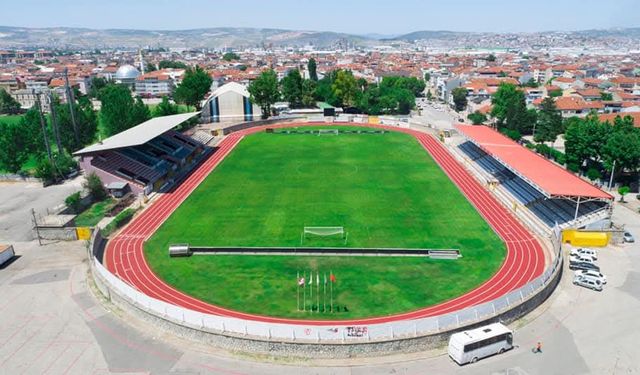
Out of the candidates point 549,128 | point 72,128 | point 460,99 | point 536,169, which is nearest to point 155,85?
point 72,128

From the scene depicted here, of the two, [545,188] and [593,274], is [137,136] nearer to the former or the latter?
[545,188]

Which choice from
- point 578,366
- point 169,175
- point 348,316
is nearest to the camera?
point 578,366

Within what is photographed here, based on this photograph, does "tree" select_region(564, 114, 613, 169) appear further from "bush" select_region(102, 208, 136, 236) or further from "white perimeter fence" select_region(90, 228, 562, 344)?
"bush" select_region(102, 208, 136, 236)

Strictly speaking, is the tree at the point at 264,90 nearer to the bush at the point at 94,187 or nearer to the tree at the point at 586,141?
the bush at the point at 94,187

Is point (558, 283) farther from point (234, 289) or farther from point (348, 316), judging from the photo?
point (234, 289)

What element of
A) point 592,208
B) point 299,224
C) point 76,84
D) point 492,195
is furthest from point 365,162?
point 76,84

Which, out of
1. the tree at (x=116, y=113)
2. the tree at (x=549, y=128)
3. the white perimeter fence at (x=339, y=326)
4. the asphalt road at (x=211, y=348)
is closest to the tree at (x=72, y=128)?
the tree at (x=116, y=113)
